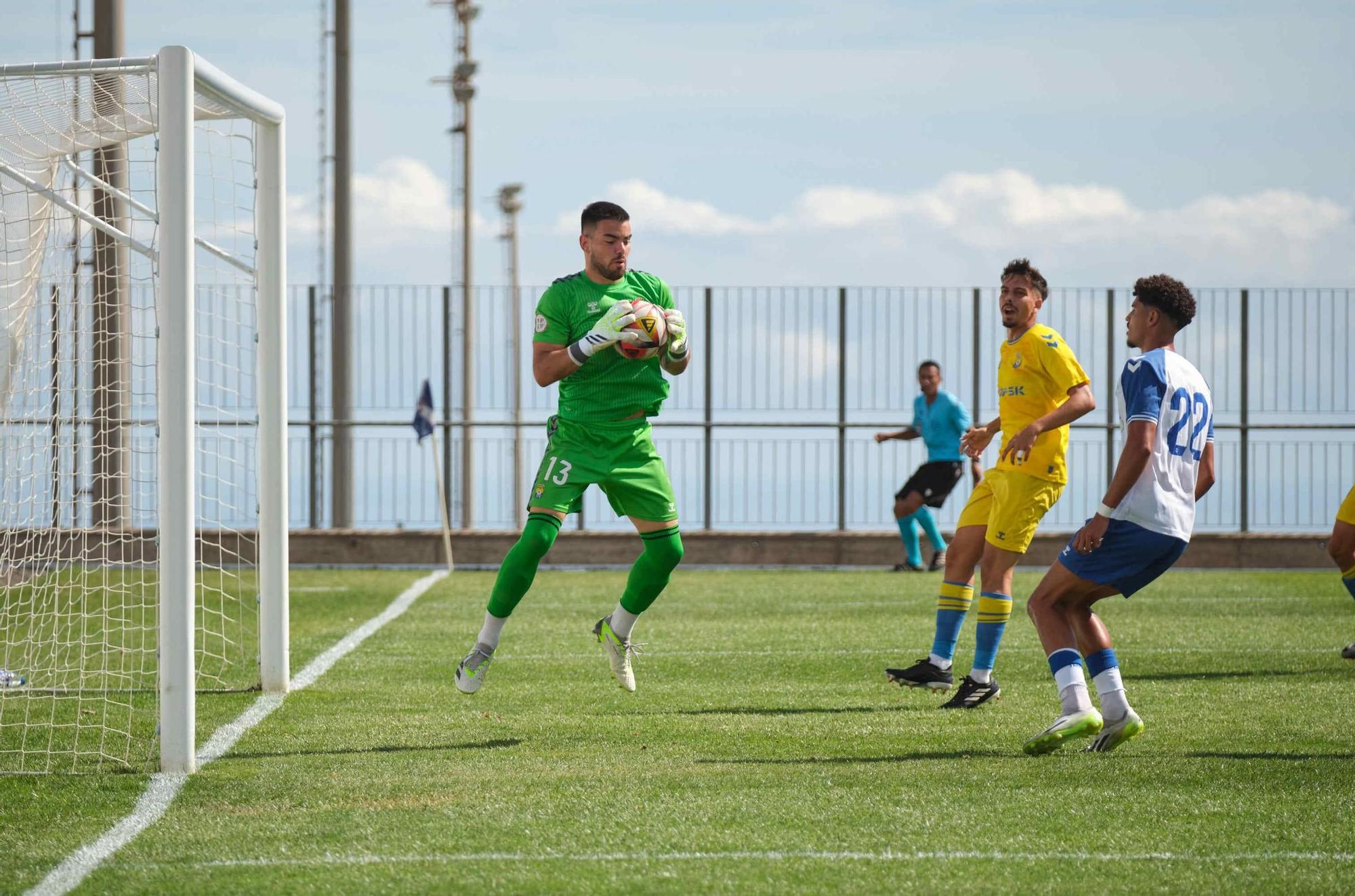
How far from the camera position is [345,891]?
4086 mm

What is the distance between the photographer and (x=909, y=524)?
54.4ft

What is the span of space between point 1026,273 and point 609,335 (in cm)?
213

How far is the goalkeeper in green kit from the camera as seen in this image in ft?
22.2

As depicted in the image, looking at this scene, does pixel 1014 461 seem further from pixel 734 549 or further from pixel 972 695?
pixel 734 549

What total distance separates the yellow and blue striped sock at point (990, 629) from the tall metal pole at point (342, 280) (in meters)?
12.5

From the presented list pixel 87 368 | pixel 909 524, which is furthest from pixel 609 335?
pixel 909 524

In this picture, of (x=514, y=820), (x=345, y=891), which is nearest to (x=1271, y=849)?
(x=514, y=820)

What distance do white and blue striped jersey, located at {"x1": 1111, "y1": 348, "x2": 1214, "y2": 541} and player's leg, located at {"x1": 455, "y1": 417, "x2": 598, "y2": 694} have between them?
2.32m

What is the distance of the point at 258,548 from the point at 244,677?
1019mm

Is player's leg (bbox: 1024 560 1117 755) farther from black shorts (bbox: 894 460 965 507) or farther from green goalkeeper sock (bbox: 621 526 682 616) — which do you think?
black shorts (bbox: 894 460 965 507)

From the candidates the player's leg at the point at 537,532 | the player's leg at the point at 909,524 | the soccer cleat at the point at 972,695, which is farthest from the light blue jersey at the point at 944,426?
the player's leg at the point at 537,532

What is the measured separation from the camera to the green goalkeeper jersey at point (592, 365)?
22.4 ft

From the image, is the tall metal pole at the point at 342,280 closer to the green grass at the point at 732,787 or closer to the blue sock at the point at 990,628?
the green grass at the point at 732,787

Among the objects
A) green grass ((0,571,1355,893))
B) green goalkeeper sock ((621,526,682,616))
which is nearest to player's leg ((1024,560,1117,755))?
green grass ((0,571,1355,893))
